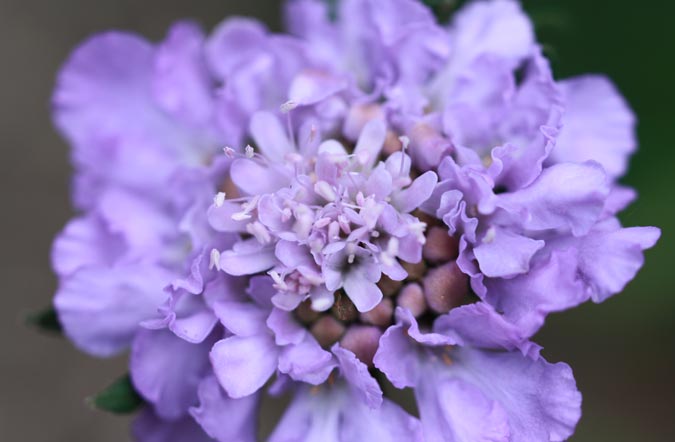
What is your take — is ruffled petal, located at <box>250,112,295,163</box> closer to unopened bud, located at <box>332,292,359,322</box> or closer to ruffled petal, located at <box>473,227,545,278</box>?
unopened bud, located at <box>332,292,359,322</box>

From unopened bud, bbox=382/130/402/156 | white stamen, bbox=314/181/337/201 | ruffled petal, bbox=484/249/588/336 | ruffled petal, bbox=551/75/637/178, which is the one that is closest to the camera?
ruffled petal, bbox=484/249/588/336

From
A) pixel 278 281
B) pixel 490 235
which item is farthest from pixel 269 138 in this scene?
pixel 490 235

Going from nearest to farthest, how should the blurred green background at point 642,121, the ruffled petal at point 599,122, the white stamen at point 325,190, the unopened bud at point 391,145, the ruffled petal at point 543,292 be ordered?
the ruffled petal at point 543,292 → the white stamen at point 325,190 → the unopened bud at point 391,145 → the ruffled petal at point 599,122 → the blurred green background at point 642,121

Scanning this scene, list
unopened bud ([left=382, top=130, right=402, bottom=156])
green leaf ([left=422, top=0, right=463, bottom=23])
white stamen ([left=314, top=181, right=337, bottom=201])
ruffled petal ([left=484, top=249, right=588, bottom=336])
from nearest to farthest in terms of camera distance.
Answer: ruffled petal ([left=484, top=249, right=588, bottom=336]), white stamen ([left=314, top=181, right=337, bottom=201]), unopened bud ([left=382, top=130, right=402, bottom=156]), green leaf ([left=422, top=0, right=463, bottom=23])

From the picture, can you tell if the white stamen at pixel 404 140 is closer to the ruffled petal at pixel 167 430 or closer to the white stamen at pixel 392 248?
the white stamen at pixel 392 248

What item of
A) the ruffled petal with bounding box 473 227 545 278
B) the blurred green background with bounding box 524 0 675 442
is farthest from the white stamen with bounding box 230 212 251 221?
Answer: the blurred green background with bounding box 524 0 675 442

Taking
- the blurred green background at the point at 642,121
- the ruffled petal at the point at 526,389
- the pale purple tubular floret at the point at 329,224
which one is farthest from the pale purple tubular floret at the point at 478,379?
the blurred green background at the point at 642,121
